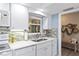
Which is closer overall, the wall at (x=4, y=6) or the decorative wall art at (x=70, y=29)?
the wall at (x=4, y=6)

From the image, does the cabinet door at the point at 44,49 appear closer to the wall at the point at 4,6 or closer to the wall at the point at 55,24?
the wall at the point at 55,24

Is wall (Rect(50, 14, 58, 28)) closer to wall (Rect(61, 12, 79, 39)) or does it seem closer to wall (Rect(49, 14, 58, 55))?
wall (Rect(49, 14, 58, 55))

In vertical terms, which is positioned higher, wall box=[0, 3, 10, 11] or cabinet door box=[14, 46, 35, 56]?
wall box=[0, 3, 10, 11]

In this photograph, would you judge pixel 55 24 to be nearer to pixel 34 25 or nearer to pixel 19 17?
pixel 34 25

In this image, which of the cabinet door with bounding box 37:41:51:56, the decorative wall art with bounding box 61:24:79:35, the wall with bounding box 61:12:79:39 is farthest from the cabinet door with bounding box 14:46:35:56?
the decorative wall art with bounding box 61:24:79:35

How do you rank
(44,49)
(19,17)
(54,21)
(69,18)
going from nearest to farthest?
(19,17) → (44,49) → (54,21) → (69,18)

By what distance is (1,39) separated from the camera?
1.86 metres

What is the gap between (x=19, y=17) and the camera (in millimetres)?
2133

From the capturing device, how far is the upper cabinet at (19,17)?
202cm

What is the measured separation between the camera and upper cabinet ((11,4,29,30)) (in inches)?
79.5

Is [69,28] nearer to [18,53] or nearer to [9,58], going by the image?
[18,53]

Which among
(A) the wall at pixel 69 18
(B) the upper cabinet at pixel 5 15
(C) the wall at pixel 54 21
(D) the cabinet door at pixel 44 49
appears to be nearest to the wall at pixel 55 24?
(C) the wall at pixel 54 21

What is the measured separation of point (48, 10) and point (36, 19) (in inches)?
13.3

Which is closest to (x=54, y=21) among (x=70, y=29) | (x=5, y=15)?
(x=5, y=15)
